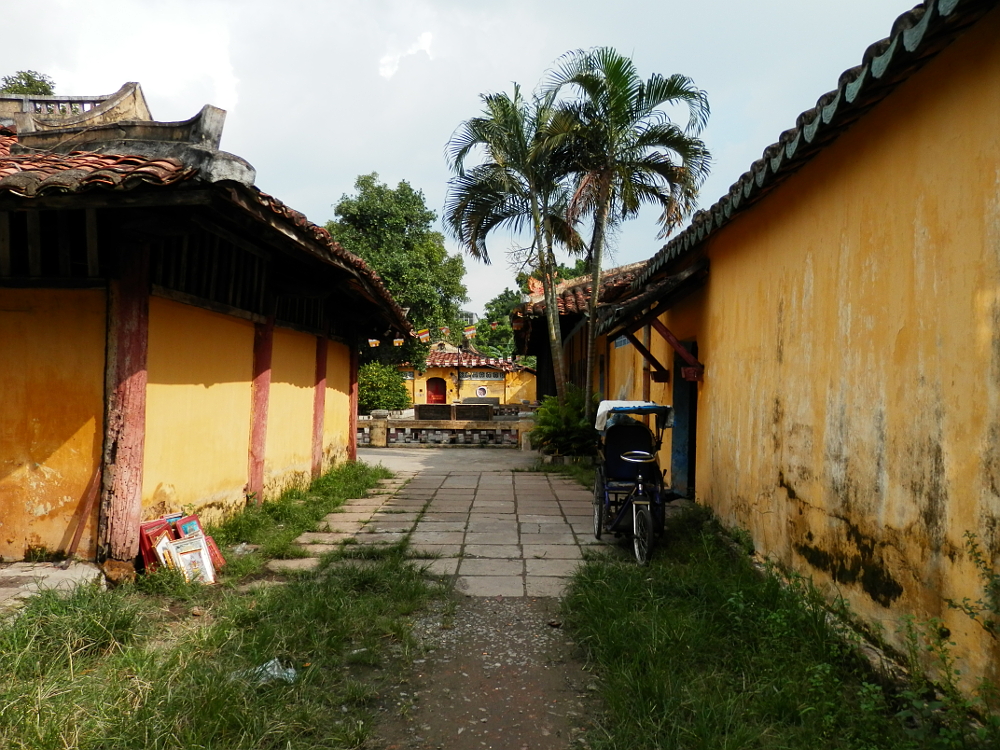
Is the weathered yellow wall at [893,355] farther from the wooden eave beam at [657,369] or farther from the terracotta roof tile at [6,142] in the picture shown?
the terracotta roof tile at [6,142]

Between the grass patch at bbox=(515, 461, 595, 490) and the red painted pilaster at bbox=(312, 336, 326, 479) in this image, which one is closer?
the red painted pilaster at bbox=(312, 336, 326, 479)

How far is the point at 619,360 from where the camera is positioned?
40.0 feet

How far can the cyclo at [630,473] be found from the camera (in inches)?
215

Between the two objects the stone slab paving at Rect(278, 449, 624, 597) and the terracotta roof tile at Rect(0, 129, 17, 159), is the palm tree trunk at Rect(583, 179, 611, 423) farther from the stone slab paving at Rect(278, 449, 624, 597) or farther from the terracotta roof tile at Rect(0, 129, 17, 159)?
the terracotta roof tile at Rect(0, 129, 17, 159)

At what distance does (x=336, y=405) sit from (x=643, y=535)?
6389 millimetres

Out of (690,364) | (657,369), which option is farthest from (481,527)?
(657,369)

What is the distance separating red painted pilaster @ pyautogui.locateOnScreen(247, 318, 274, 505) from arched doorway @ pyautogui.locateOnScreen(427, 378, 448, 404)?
29.2 metres

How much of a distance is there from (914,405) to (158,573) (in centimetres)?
455

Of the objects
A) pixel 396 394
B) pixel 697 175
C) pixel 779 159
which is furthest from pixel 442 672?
pixel 396 394

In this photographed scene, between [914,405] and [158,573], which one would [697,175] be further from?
[158,573]

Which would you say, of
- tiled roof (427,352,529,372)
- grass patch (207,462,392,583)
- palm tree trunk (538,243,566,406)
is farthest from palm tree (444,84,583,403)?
tiled roof (427,352,529,372)

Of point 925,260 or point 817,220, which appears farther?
point 817,220

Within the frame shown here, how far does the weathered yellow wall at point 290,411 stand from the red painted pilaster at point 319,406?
0.15m

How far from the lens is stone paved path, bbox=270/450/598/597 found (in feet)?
16.9
